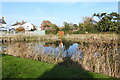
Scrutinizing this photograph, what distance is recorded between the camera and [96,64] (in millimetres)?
5395

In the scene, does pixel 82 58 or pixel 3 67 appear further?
pixel 82 58

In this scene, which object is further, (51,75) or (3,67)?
(3,67)

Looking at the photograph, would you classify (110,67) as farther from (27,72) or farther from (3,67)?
(3,67)

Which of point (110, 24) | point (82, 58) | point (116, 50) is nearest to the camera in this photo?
point (116, 50)

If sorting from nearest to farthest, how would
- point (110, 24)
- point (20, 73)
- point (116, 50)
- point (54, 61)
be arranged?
point (20, 73) → point (116, 50) → point (54, 61) → point (110, 24)

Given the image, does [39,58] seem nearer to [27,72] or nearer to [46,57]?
[46,57]

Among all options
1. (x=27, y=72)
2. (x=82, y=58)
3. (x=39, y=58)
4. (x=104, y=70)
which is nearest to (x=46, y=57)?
(x=39, y=58)

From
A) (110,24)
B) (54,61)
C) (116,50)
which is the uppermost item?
(110,24)

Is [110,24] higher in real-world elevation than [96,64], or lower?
higher

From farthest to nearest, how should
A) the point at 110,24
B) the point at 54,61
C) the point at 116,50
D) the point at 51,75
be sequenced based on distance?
the point at 110,24 → the point at 54,61 → the point at 116,50 → the point at 51,75

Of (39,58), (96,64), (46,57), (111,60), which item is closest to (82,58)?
(96,64)

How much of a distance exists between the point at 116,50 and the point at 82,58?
153 centimetres

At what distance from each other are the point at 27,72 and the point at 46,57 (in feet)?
9.01

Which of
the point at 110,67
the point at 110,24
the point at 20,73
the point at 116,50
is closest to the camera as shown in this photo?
the point at 20,73
